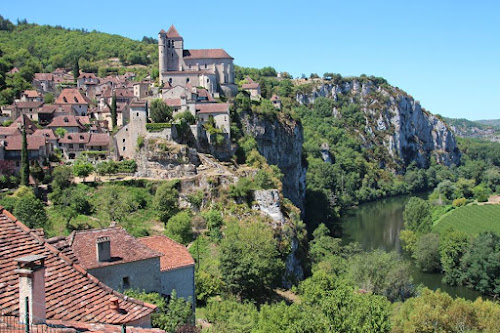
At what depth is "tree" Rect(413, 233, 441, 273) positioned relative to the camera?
5844cm

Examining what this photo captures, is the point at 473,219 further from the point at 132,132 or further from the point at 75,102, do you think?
the point at 75,102

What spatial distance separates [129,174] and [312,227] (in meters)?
35.5

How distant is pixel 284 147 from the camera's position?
79.4 m

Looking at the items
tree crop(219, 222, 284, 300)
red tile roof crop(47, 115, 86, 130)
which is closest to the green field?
tree crop(219, 222, 284, 300)

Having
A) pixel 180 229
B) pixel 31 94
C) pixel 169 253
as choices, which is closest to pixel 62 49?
pixel 31 94

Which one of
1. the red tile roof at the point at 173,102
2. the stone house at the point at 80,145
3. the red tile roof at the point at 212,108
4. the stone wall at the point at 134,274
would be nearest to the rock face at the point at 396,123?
the red tile roof at the point at 212,108

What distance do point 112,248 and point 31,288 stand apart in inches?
486

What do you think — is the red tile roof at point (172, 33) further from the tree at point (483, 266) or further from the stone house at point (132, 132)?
the tree at point (483, 266)

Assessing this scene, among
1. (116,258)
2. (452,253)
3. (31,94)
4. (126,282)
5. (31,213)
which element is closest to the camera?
(116,258)

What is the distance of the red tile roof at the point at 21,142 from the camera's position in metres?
52.4

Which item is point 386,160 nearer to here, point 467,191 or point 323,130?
point 323,130

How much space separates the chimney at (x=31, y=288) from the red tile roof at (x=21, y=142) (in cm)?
4822

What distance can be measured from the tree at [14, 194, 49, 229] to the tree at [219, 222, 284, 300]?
16.3 metres

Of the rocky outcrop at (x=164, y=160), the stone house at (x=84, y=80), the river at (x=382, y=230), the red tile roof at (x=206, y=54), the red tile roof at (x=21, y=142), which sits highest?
the red tile roof at (x=206, y=54)
